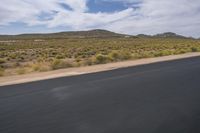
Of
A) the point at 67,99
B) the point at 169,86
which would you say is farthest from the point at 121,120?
the point at 169,86

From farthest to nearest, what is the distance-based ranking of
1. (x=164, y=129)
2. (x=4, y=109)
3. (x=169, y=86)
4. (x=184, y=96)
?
(x=169, y=86), (x=184, y=96), (x=4, y=109), (x=164, y=129)

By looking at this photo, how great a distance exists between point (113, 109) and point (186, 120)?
244cm

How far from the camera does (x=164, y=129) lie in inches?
275

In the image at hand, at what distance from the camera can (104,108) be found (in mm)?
9312

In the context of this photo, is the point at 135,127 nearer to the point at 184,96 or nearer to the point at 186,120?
the point at 186,120

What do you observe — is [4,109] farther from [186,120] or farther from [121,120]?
[186,120]

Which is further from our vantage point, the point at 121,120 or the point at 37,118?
the point at 37,118

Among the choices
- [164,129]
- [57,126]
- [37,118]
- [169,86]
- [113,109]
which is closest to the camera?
[164,129]

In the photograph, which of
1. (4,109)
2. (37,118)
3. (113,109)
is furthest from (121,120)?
(4,109)

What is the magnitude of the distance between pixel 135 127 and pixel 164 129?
75 cm

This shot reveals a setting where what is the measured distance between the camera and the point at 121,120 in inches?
309

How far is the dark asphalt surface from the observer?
739 cm

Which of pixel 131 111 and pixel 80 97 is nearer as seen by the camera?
pixel 131 111

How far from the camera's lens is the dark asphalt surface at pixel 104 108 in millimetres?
7395
